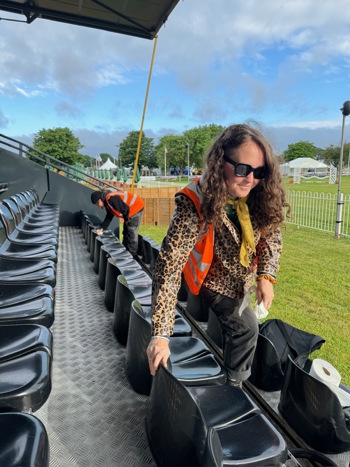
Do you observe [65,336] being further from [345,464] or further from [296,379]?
[345,464]

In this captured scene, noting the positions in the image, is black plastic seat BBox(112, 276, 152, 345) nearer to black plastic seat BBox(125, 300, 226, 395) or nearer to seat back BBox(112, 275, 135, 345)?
seat back BBox(112, 275, 135, 345)

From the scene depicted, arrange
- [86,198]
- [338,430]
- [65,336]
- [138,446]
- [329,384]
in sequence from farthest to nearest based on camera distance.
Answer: [86,198] < [65,336] < [329,384] < [338,430] < [138,446]

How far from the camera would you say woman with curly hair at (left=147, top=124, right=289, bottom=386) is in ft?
4.88

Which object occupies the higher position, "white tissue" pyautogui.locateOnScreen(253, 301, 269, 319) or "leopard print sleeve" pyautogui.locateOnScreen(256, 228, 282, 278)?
"leopard print sleeve" pyautogui.locateOnScreen(256, 228, 282, 278)

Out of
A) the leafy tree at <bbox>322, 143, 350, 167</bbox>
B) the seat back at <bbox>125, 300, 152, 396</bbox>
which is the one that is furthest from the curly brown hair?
the leafy tree at <bbox>322, 143, 350, 167</bbox>

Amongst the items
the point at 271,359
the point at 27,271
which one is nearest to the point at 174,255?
the point at 271,359

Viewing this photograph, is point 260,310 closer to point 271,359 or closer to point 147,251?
point 271,359

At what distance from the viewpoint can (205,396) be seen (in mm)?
1631

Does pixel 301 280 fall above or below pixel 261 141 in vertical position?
below

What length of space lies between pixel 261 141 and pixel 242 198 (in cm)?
Result: 29

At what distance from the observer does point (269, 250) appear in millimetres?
Result: 1836

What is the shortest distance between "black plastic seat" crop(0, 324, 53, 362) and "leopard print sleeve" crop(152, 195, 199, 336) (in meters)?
0.52

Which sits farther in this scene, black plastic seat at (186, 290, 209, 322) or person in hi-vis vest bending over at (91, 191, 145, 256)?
person in hi-vis vest bending over at (91, 191, 145, 256)

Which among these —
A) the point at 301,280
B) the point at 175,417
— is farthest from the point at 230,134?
the point at 301,280
